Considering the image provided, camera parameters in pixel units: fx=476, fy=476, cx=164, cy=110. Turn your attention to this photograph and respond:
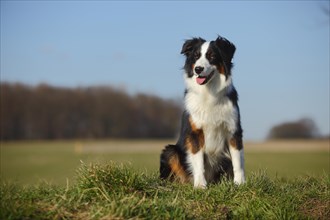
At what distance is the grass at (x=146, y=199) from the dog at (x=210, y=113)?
548 mm

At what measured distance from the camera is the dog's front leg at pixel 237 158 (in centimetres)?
676

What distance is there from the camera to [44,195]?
5547mm

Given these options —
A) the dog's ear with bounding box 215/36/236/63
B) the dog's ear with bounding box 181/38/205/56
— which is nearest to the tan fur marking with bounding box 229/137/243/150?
the dog's ear with bounding box 215/36/236/63

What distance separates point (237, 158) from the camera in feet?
22.2

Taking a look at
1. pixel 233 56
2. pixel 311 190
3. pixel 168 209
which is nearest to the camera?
pixel 168 209

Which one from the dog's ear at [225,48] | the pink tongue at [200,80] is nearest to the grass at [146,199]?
the pink tongue at [200,80]

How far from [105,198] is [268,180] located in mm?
2425

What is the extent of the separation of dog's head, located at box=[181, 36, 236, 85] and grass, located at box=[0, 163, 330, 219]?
1.54 meters

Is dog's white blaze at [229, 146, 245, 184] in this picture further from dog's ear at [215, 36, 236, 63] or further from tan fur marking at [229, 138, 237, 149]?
dog's ear at [215, 36, 236, 63]

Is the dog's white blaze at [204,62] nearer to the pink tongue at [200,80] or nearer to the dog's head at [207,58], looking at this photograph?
the dog's head at [207,58]

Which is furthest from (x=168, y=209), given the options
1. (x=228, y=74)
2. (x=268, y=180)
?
(x=228, y=74)

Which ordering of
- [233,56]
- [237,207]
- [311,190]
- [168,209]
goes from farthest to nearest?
[233,56] < [311,190] < [237,207] < [168,209]

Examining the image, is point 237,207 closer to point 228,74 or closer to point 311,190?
point 311,190

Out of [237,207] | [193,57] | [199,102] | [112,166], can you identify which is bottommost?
[237,207]
